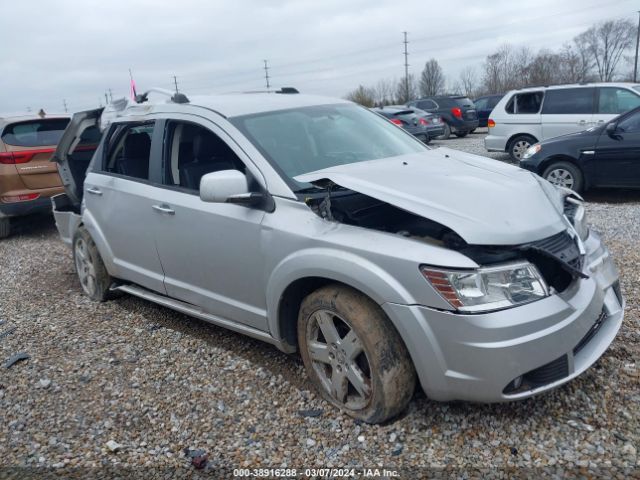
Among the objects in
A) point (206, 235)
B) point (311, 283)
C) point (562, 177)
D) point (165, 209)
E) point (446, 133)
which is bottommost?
point (446, 133)

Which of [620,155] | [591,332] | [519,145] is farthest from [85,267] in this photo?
[519,145]

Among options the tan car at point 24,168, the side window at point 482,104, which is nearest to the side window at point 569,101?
the tan car at point 24,168

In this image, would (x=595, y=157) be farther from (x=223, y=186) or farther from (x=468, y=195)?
(x=223, y=186)

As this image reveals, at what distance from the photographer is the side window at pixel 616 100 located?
10124mm

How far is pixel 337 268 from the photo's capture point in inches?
106

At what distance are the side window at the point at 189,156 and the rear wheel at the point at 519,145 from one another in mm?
9345

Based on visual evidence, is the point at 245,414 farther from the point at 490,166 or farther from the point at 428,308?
the point at 490,166

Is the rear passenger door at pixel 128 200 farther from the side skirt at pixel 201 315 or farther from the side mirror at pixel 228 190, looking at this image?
the side mirror at pixel 228 190

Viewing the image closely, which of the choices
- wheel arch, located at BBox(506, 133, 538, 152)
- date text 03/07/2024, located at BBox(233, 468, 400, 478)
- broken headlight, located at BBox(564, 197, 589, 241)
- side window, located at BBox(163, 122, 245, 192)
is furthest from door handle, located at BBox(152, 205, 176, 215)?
wheel arch, located at BBox(506, 133, 538, 152)

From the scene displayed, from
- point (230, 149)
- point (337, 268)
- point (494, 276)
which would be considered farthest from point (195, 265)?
point (494, 276)

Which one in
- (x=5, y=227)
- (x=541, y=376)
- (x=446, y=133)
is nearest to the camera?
(x=541, y=376)

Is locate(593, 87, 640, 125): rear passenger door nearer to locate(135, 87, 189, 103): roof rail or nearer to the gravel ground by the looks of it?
the gravel ground

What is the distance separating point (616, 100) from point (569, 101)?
2.81ft

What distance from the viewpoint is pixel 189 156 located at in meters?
3.95
